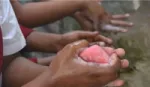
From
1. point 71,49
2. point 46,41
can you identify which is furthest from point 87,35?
point 71,49

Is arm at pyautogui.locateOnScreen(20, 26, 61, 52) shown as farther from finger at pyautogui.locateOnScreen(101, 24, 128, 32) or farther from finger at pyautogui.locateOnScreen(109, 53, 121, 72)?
finger at pyautogui.locateOnScreen(109, 53, 121, 72)

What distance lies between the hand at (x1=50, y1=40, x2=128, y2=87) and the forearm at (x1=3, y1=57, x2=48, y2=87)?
0.21 meters

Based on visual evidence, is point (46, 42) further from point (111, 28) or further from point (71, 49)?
point (71, 49)

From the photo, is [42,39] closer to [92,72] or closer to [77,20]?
[77,20]

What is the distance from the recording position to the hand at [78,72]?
0.81 meters

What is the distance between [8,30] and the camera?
1061 mm

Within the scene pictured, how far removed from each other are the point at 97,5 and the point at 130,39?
0.19 m

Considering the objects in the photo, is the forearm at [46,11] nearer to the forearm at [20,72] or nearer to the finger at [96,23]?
the finger at [96,23]

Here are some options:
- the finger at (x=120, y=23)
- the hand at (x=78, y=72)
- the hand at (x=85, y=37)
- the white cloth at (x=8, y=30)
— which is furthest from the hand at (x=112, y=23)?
the hand at (x=78, y=72)

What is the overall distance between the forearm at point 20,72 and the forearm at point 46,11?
0.74 feet

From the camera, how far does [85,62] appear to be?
2.71 feet

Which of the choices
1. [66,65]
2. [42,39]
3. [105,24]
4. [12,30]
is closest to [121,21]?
[105,24]

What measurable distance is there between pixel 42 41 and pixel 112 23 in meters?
0.26

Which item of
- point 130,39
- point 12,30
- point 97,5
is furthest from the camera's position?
point 97,5
